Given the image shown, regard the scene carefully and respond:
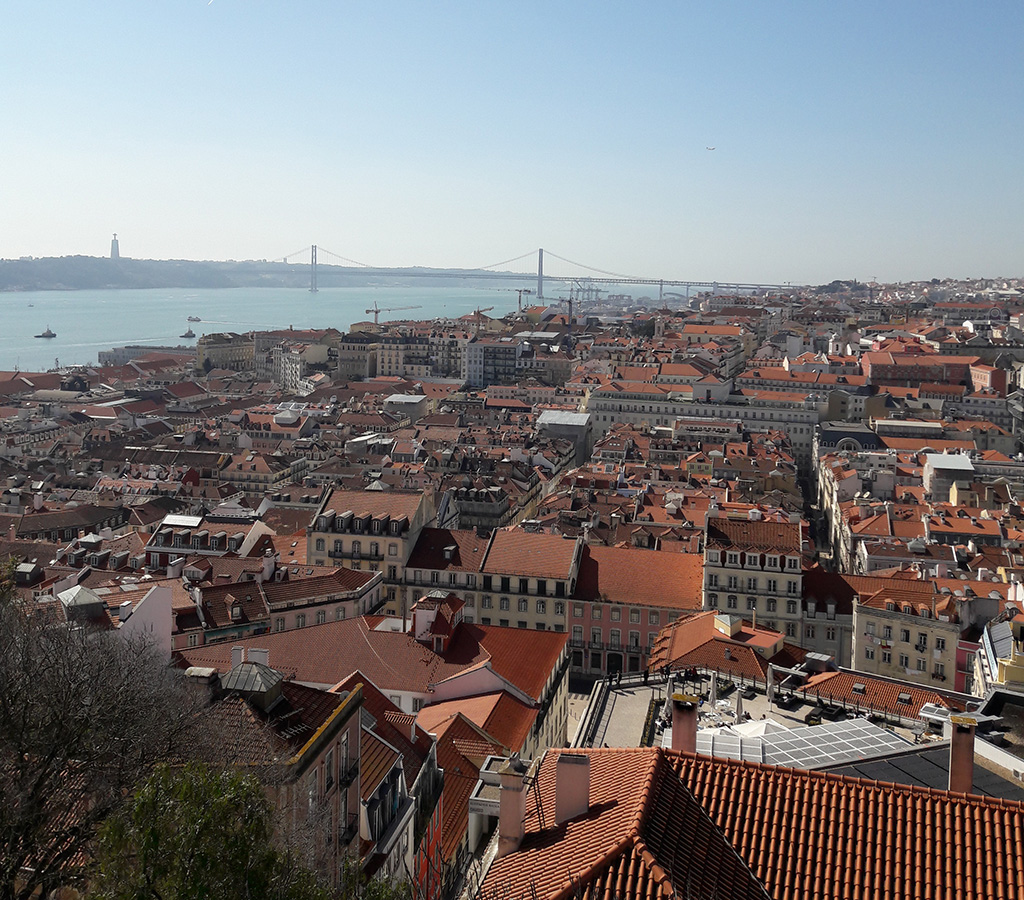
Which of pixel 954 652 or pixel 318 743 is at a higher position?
pixel 318 743

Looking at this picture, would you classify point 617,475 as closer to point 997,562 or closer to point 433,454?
point 433,454

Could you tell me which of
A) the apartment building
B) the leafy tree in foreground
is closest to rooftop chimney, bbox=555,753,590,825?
the leafy tree in foreground

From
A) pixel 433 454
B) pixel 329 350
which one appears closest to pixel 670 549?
pixel 433 454

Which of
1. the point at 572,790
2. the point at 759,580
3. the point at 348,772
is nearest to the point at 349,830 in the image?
the point at 348,772

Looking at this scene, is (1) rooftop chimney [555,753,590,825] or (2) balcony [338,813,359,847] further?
(2) balcony [338,813,359,847]

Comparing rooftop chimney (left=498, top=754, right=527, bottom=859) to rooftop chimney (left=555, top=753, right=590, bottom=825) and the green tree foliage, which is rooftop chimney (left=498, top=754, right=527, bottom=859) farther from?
the green tree foliage

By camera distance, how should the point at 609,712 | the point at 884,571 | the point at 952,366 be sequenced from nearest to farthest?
the point at 609,712, the point at 884,571, the point at 952,366

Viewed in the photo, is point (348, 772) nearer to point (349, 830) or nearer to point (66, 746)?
point (349, 830)
